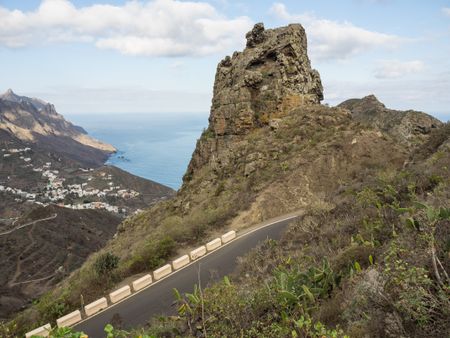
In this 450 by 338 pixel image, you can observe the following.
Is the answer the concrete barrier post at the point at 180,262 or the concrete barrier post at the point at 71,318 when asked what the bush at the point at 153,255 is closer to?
the concrete barrier post at the point at 180,262

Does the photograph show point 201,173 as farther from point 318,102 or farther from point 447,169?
point 447,169

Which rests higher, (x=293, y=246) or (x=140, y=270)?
(x=293, y=246)

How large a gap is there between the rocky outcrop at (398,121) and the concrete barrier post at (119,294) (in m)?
20.2

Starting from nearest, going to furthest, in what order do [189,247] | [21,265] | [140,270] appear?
[140,270] < [189,247] < [21,265]

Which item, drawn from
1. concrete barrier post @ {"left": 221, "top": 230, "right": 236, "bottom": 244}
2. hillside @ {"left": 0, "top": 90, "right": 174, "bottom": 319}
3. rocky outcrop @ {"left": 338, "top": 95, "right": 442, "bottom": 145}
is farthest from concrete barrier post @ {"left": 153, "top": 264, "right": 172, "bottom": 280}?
hillside @ {"left": 0, "top": 90, "right": 174, "bottom": 319}

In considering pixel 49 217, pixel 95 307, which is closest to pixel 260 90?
pixel 95 307

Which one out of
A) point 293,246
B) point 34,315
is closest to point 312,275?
point 293,246

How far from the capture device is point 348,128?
2631 cm

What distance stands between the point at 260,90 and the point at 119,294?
70.1 feet

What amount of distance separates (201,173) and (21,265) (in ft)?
201

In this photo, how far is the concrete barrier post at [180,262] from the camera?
14392mm

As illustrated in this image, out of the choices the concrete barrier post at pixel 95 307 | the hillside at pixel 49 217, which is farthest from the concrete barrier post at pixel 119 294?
the hillside at pixel 49 217

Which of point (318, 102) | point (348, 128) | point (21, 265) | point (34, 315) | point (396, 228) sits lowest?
point (21, 265)

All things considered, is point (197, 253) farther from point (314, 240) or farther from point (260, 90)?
point (260, 90)
